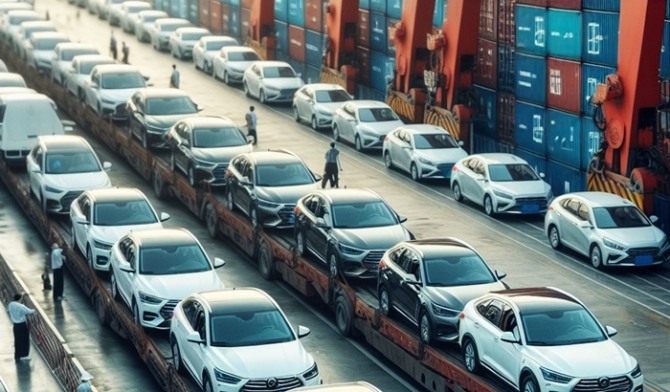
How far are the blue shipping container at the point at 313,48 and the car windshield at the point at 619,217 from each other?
1017 inches

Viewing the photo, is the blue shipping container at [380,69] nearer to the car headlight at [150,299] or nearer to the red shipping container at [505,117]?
the red shipping container at [505,117]

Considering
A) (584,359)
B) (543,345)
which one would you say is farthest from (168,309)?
(584,359)

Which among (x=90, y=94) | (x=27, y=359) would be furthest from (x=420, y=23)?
(x=27, y=359)

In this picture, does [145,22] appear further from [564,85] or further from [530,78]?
[564,85]

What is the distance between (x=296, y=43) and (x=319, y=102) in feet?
41.4

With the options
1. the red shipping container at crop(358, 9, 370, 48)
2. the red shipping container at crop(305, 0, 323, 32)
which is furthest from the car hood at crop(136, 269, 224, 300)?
the red shipping container at crop(305, 0, 323, 32)

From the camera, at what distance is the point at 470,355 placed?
2361 cm

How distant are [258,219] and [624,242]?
7893 millimetres

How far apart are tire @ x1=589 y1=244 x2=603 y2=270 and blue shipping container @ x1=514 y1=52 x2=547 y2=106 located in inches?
345

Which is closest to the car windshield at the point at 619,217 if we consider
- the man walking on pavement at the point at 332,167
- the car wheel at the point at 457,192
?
the car wheel at the point at 457,192

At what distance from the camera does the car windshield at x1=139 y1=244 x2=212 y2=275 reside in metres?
A: 27.3

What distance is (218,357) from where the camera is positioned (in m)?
22.7

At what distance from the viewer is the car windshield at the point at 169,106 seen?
141ft

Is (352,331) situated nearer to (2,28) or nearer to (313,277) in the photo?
(313,277)
